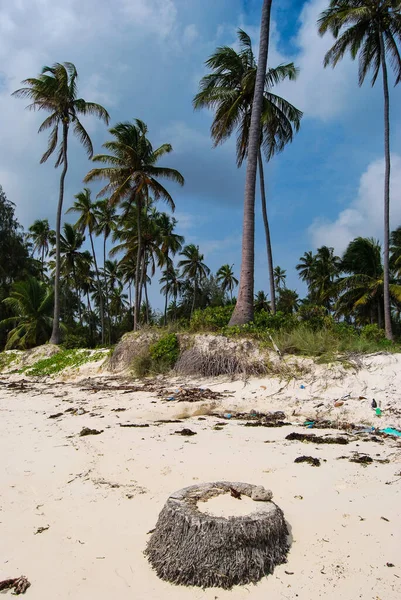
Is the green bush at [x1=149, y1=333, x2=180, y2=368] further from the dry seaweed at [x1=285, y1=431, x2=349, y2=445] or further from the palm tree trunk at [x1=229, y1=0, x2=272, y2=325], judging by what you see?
the dry seaweed at [x1=285, y1=431, x2=349, y2=445]

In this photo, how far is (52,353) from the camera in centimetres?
1933

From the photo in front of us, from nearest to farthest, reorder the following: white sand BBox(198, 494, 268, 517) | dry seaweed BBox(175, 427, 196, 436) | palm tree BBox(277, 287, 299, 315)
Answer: white sand BBox(198, 494, 268, 517) → dry seaweed BBox(175, 427, 196, 436) → palm tree BBox(277, 287, 299, 315)

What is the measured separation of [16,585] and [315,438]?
374 centimetres

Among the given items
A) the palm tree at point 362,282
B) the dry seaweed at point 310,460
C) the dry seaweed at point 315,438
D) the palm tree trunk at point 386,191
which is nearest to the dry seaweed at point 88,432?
the dry seaweed at point 315,438

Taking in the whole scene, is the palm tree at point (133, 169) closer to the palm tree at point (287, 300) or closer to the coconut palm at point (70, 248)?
the coconut palm at point (70, 248)

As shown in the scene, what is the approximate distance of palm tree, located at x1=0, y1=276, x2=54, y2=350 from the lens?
77.4ft

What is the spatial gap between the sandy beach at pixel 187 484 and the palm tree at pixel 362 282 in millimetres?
20655

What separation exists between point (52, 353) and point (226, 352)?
12.9 metres

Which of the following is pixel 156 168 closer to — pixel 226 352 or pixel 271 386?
pixel 226 352

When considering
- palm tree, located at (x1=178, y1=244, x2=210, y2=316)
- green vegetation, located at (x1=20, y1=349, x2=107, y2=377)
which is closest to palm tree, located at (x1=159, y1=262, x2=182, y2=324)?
palm tree, located at (x1=178, y1=244, x2=210, y2=316)

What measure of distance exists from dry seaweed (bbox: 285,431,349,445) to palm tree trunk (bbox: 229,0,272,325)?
→ 231 inches

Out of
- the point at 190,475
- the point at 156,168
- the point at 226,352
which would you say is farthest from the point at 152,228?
the point at 190,475

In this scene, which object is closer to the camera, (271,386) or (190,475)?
(190,475)

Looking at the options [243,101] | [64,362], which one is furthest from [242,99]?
[64,362]
